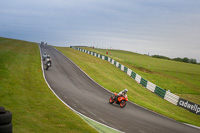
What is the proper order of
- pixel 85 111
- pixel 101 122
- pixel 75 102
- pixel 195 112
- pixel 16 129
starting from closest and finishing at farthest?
pixel 16 129, pixel 101 122, pixel 85 111, pixel 75 102, pixel 195 112

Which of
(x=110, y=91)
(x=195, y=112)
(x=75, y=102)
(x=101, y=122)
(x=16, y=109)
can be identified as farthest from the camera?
(x=110, y=91)

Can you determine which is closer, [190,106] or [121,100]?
[121,100]

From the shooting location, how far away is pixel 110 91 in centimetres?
2353

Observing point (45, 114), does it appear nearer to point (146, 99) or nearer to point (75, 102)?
point (75, 102)

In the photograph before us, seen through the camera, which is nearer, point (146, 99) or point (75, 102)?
point (75, 102)

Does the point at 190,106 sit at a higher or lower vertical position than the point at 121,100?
lower

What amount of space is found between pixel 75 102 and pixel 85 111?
229cm

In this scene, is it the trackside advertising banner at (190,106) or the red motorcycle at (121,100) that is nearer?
the red motorcycle at (121,100)

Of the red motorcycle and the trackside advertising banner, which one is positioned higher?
the red motorcycle

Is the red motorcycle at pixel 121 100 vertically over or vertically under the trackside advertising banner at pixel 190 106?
over

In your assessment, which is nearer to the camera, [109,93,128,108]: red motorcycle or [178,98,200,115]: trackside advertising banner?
[109,93,128,108]: red motorcycle

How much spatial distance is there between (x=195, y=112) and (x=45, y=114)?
644 inches

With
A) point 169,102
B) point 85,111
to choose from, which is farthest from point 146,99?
point 85,111

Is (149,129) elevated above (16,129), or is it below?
below
